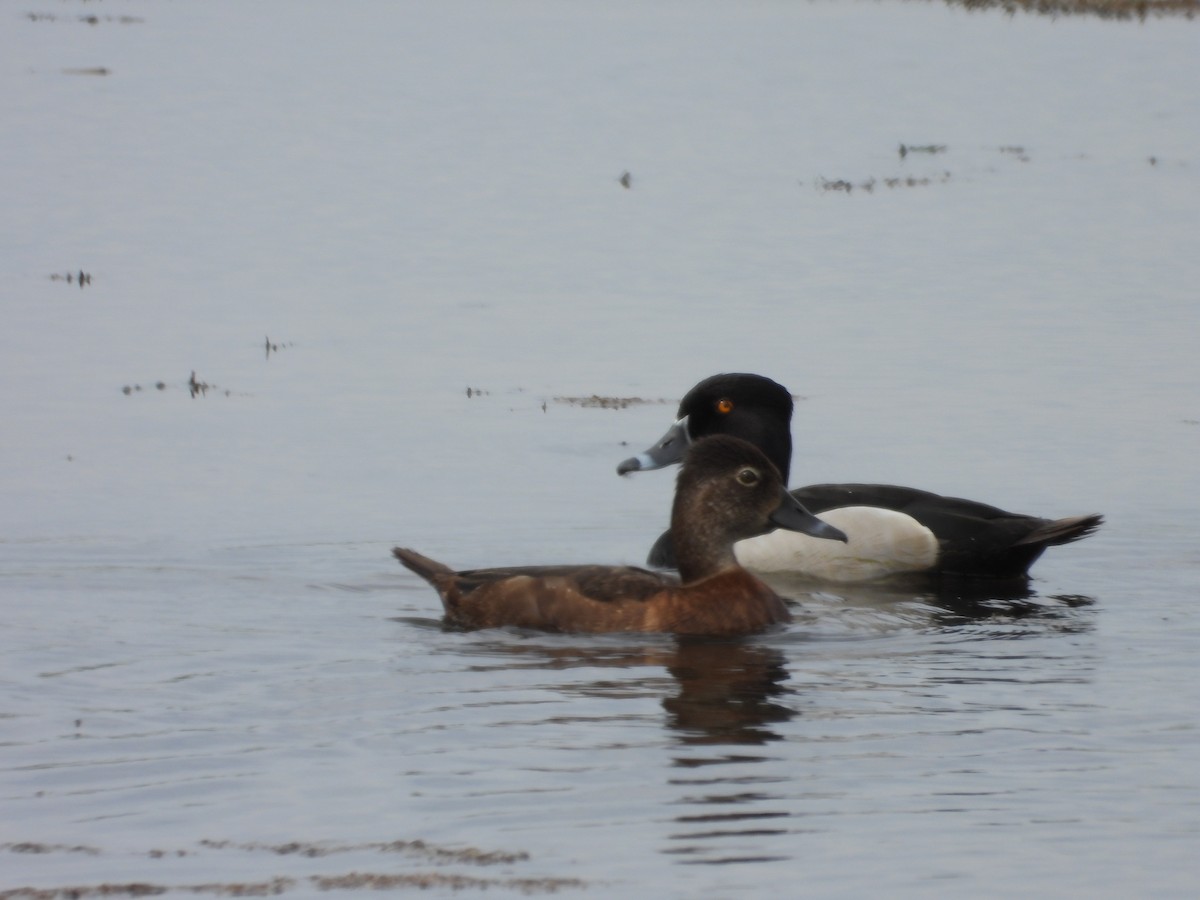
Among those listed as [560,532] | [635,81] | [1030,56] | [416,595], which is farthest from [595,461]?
[1030,56]

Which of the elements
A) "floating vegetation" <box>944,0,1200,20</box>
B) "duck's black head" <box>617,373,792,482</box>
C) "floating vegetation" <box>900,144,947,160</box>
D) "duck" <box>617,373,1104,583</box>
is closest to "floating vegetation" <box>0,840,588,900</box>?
"duck" <box>617,373,1104,583</box>

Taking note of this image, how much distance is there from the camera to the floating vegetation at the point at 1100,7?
1786 inches

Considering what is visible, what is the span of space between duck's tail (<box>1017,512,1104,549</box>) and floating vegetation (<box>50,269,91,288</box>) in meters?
9.36

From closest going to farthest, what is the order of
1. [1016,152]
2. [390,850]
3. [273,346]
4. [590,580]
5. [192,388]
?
[390,850] < [590,580] < [192,388] < [273,346] < [1016,152]

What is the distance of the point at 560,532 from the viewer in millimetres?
12016

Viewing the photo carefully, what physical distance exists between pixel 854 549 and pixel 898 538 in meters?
0.25

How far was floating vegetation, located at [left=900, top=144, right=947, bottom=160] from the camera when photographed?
1092 inches

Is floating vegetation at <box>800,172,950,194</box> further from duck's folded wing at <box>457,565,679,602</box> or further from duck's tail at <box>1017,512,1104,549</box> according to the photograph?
duck's folded wing at <box>457,565,679,602</box>

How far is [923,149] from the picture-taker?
2806 cm

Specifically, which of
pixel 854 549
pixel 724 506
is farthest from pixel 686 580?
pixel 854 549

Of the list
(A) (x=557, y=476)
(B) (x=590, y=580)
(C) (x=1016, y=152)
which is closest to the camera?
(B) (x=590, y=580)

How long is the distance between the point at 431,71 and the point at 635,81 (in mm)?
3568

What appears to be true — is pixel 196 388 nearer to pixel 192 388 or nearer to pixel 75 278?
pixel 192 388

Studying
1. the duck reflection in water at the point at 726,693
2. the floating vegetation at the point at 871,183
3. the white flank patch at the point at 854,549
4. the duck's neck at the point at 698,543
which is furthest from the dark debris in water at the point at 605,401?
the floating vegetation at the point at 871,183
